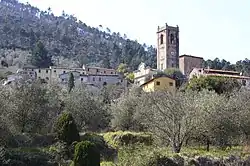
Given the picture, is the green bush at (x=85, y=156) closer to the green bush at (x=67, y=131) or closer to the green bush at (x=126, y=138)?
the green bush at (x=67, y=131)

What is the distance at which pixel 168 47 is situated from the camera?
9225 cm

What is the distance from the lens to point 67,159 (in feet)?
96.8

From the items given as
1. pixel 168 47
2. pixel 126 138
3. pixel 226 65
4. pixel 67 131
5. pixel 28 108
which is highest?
pixel 168 47

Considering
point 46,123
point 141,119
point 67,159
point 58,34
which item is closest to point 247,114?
point 141,119

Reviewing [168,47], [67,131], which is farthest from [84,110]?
[168,47]

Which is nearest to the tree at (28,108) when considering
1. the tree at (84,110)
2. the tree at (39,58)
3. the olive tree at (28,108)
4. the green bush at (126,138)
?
the olive tree at (28,108)

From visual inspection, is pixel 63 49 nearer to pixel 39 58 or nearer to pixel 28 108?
pixel 39 58

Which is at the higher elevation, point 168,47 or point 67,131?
point 168,47

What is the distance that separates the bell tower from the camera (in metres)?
91.9

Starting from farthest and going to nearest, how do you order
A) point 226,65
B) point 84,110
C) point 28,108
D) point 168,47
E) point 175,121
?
point 226,65, point 168,47, point 84,110, point 28,108, point 175,121

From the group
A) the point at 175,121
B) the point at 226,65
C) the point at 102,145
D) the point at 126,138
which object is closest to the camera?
the point at 175,121

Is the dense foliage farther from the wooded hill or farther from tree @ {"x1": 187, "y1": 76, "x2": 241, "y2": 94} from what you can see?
tree @ {"x1": 187, "y1": 76, "x2": 241, "y2": 94}

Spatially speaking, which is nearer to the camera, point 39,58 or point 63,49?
point 39,58

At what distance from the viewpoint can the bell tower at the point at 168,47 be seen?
91875 millimetres
